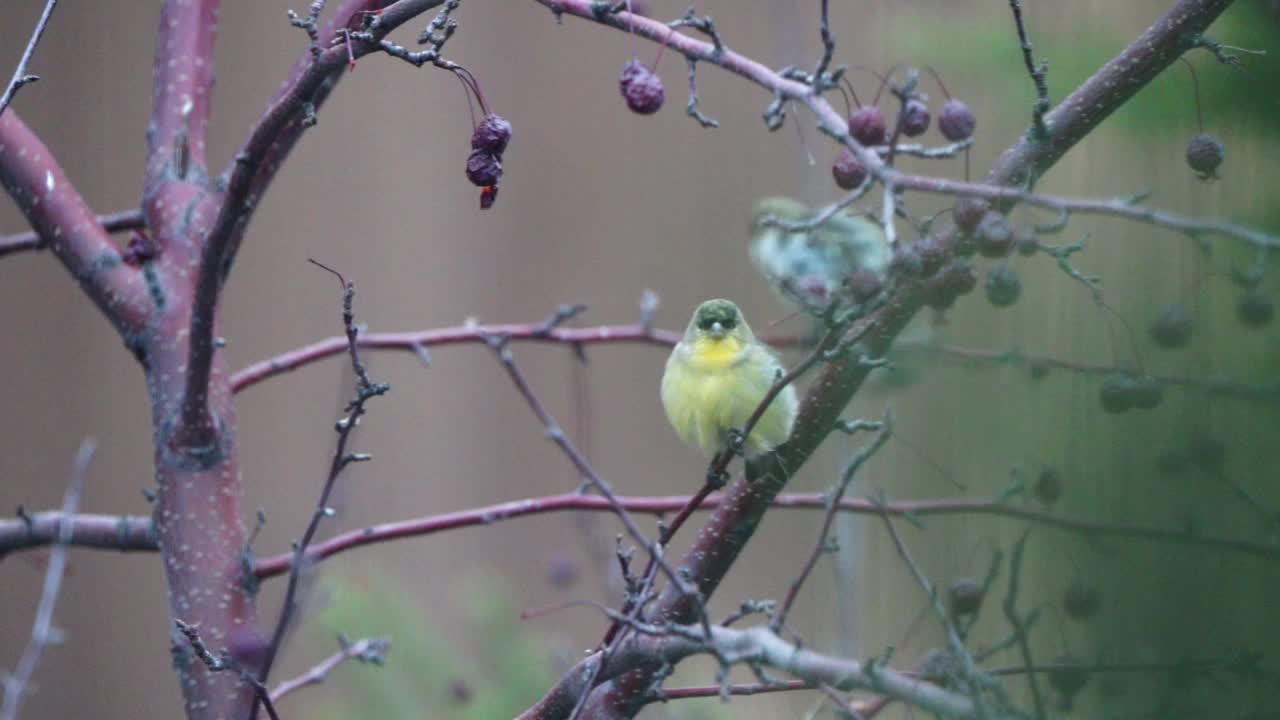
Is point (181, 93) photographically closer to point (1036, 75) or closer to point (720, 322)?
point (720, 322)

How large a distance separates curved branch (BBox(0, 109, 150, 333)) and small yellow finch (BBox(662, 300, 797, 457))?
0.74 metres

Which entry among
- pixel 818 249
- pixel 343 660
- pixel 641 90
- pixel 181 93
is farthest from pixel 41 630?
pixel 818 249

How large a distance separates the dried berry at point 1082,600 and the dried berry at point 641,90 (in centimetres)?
71

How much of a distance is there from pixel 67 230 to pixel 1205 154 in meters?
1.28

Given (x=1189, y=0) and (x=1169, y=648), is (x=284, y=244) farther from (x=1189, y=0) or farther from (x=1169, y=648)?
(x=1169, y=648)

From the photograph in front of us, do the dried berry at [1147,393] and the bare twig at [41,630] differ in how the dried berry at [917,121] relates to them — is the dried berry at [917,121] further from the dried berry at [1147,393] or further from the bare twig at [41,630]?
the bare twig at [41,630]

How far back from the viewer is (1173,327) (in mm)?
597

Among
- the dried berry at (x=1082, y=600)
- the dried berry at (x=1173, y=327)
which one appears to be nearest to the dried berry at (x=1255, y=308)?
the dried berry at (x=1173, y=327)

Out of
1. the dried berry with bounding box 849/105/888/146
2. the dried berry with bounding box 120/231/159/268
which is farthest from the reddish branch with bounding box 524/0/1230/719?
the dried berry with bounding box 120/231/159/268

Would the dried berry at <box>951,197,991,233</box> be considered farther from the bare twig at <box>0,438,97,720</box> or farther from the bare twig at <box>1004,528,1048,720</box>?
the bare twig at <box>0,438,97,720</box>

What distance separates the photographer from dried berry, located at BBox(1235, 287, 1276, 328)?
0.55 metres

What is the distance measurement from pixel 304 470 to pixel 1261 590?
3340mm

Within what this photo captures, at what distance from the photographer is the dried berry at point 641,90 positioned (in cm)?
121

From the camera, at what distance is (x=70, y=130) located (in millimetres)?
3385
